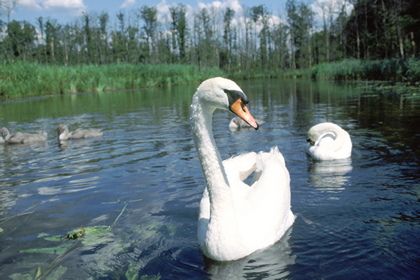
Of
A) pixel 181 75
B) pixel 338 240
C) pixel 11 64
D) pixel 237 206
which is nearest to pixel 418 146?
pixel 338 240

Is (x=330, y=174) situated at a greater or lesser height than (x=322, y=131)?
lesser

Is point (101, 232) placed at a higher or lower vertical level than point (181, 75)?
lower

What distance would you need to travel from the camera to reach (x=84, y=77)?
101 feet

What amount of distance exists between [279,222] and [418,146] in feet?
16.0

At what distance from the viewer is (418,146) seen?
716cm

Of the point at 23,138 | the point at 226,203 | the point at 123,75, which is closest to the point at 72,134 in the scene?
the point at 23,138

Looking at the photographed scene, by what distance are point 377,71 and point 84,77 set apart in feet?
73.6

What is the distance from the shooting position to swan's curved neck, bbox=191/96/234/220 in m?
3.16

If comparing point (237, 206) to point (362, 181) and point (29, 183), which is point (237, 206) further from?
point (29, 183)

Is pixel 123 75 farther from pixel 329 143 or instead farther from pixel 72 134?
pixel 329 143

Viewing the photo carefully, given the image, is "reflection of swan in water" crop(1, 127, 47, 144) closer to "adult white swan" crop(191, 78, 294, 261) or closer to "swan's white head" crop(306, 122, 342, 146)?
"swan's white head" crop(306, 122, 342, 146)

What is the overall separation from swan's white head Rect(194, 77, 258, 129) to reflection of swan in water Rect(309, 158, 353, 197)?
271 cm

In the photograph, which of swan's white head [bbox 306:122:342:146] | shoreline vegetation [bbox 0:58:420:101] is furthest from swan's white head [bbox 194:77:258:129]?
shoreline vegetation [bbox 0:58:420:101]

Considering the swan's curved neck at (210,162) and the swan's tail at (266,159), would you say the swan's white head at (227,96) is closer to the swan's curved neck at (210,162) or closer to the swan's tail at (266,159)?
the swan's curved neck at (210,162)
